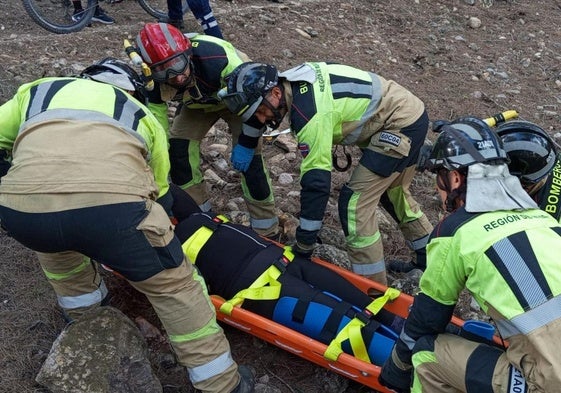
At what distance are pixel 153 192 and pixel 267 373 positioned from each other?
4.38ft

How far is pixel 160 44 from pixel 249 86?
0.75 m

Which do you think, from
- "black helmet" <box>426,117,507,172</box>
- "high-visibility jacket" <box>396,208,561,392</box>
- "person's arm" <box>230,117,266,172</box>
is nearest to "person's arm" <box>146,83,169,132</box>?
"person's arm" <box>230,117,266,172</box>

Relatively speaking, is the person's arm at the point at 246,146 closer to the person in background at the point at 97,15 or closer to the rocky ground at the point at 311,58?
the rocky ground at the point at 311,58

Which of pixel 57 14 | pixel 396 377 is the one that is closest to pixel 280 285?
pixel 396 377

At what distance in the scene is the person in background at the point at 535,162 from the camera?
2.97 meters

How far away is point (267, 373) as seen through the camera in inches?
133

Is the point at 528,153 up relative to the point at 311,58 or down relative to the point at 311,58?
up

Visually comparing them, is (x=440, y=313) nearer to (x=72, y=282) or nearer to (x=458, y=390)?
(x=458, y=390)

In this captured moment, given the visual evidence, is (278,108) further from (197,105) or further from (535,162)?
(535,162)

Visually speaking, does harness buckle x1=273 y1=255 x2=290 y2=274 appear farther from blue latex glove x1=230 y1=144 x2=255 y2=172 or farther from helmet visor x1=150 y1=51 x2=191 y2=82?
helmet visor x1=150 y1=51 x2=191 y2=82

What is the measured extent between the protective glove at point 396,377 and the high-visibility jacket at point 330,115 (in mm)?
1018

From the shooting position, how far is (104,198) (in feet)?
8.16

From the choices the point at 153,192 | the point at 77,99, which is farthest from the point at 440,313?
the point at 77,99

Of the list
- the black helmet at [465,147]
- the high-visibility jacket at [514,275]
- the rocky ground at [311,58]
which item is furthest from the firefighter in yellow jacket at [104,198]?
the black helmet at [465,147]
